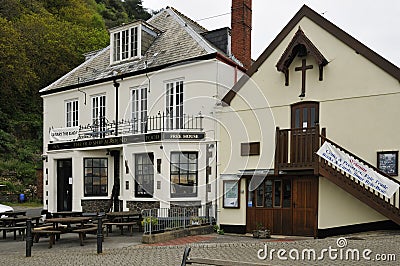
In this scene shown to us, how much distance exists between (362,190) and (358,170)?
59 cm

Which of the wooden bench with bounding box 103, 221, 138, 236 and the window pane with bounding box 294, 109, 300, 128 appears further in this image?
the window pane with bounding box 294, 109, 300, 128

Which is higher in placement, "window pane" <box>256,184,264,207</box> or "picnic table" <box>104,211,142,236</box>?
"window pane" <box>256,184,264,207</box>

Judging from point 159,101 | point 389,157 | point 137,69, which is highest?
point 137,69

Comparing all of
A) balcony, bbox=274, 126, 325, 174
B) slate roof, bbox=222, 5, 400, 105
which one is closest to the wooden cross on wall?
slate roof, bbox=222, 5, 400, 105

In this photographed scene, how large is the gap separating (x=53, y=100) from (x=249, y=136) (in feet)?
39.1

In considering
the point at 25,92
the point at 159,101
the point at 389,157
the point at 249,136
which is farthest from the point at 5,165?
the point at 389,157

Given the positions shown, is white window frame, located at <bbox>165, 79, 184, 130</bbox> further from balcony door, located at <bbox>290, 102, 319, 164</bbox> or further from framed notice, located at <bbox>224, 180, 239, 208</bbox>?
balcony door, located at <bbox>290, 102, 319, 164</bbox>

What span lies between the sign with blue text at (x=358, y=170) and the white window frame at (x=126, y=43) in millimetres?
10729

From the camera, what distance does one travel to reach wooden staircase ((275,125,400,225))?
13.4 m

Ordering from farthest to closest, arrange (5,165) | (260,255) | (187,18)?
(5,165) → (187,18) → (260,255)

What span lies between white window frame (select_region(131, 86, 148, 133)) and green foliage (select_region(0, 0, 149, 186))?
1408 centimetres

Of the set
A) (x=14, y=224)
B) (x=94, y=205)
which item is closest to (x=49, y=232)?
(x=14, y=224)

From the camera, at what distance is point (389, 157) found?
14.1 m

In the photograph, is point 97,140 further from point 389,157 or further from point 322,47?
point 389,157
